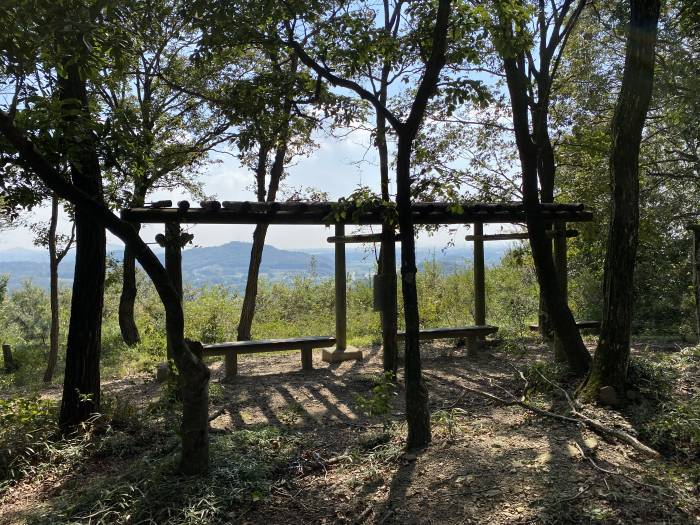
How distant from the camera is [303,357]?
27.7ft

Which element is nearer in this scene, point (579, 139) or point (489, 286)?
point (579, 139)

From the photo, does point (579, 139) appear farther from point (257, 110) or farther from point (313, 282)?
point (313, 282)

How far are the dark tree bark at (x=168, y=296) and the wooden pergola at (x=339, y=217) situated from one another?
1.60m

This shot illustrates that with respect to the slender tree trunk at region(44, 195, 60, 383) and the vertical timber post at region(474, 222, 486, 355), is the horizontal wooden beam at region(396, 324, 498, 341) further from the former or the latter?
the slender tree trunk at region(44, 195, 60, 383)

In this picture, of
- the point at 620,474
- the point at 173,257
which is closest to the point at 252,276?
the point at 173,257

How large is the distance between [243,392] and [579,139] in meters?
7.06

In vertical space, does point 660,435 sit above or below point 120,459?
above

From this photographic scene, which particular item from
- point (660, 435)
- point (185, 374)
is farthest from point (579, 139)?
point (185, 374)

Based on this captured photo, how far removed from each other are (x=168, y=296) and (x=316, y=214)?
3512mm

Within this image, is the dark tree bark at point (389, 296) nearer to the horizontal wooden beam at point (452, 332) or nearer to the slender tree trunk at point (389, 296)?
the slender tree trunk at point (389, 296)

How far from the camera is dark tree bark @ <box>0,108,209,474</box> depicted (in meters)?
3.53

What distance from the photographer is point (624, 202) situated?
4.66 meters

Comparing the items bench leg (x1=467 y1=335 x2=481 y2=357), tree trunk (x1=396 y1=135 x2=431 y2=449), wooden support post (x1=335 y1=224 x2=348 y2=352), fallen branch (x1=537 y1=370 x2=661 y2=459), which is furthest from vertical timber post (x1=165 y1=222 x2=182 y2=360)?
bench leg (x1=467 y1=335 x2=481 y2=357)

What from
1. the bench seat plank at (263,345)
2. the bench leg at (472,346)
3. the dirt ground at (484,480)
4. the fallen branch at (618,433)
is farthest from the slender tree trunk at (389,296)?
the fallen branch at (618,433)
